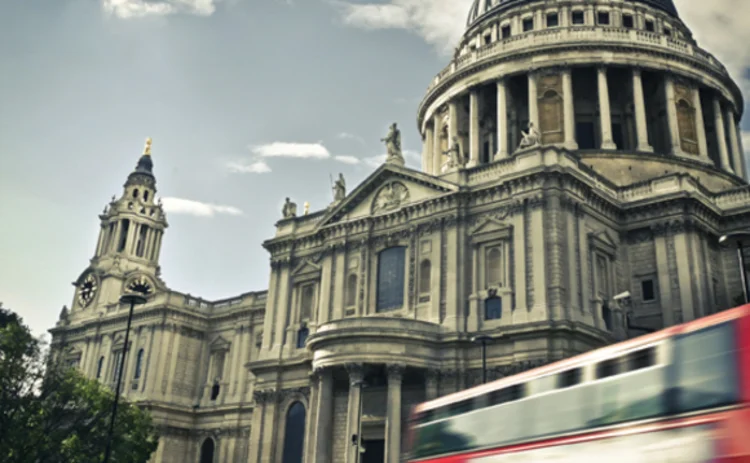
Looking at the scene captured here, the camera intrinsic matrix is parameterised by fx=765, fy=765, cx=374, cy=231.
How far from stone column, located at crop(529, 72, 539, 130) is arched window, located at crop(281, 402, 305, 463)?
2489 centimetres

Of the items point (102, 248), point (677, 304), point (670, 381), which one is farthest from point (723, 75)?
point (102, 248)

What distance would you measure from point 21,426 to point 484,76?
3886 centimetres

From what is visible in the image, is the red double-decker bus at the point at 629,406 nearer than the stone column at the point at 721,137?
Yes

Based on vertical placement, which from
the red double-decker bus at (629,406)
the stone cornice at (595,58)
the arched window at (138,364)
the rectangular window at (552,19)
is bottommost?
the red double-decker bus at (629,406)

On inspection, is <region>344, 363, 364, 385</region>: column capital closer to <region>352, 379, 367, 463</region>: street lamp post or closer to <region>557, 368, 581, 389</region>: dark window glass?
<region>352, 379, 367, 463</region>: street lamp post

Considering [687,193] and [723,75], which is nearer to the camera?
[687,193]

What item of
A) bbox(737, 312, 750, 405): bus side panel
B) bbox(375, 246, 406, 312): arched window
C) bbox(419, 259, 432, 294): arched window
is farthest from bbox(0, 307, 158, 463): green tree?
bbox(737, 312, 750, 405): bus side panel

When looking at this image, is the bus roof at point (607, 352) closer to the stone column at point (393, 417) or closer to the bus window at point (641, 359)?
the bus window at point (641, 359)

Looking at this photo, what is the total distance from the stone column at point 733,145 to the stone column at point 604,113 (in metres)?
10.9

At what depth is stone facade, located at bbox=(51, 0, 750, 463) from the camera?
3806 centimetres

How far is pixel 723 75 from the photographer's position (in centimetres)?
5806

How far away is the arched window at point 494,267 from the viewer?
1550 inches

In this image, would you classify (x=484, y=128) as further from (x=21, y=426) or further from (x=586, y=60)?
(x=21, y=426)

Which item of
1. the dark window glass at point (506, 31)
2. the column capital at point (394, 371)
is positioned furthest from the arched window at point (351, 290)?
the dark window glass at point (506, 31)
